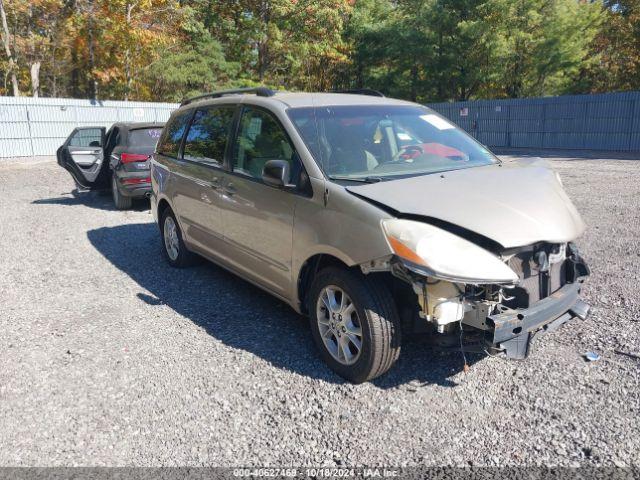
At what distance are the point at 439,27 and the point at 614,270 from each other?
31.5m

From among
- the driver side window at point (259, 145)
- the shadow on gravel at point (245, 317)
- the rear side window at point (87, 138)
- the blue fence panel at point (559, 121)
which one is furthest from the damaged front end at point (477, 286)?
the blue fence panel at point (559, 121)

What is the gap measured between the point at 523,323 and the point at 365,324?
0.90m

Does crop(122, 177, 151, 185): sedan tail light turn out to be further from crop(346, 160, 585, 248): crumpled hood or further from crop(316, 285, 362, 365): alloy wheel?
crop(346, 160, 585, 248): crumpled hood

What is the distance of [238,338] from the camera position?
4.30 meters

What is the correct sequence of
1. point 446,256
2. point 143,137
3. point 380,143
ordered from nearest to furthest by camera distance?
point 446,256 → point 380,143 → point 143,137

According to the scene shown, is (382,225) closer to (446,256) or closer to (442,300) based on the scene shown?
(446,256)

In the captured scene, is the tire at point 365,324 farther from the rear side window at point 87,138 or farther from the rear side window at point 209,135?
the rear side window at point 87,138

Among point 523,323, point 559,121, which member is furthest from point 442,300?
point 559,121

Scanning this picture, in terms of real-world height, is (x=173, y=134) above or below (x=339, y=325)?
above

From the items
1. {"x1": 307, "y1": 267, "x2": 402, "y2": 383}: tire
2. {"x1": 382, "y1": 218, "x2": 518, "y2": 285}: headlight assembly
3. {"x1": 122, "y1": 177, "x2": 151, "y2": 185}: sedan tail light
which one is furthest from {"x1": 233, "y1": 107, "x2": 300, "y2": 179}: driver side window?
{"x1": 122, "y1": 177, "x2": 151, "y2": 185}: sedan tail light

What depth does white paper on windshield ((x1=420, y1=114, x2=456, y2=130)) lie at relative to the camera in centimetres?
464

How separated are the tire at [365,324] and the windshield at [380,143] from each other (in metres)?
0.75

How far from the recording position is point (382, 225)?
3.14 m

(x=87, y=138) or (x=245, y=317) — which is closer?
(x=245, y=317)
